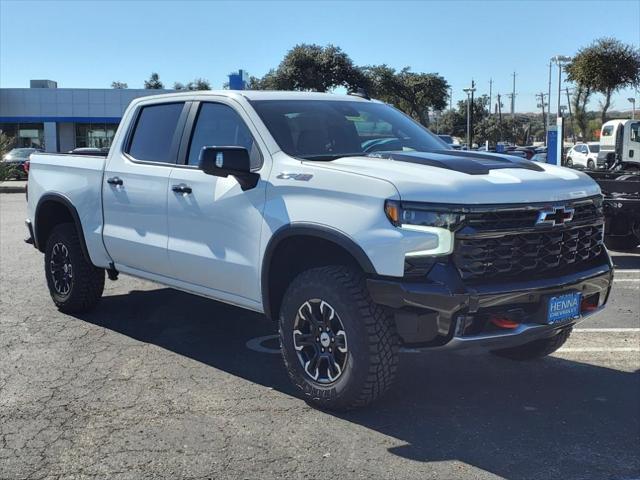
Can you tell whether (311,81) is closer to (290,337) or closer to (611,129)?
(611,129)

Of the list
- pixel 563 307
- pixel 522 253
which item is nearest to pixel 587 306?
pixel 563 307

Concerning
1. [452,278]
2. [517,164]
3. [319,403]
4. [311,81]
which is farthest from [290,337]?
[311,81]

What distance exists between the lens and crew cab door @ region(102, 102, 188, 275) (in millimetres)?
5457

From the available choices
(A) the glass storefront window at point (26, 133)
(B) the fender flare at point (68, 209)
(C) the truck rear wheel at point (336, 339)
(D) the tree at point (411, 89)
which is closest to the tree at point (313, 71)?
(D) the tree at point (411, 89)

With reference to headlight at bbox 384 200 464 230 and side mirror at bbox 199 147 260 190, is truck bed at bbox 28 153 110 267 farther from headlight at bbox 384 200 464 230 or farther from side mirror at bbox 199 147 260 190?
headlight at bbox 384 200 464 230

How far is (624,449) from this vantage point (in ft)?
12.8

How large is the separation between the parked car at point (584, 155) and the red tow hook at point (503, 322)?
3554cm

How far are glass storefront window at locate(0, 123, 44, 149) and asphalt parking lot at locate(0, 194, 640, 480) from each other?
47782mm

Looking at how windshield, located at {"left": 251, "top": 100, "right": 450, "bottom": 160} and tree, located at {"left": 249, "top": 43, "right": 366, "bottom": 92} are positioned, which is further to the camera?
tree, located at {"left": 249, "top": 43, "right": 366, "bottom": 92}

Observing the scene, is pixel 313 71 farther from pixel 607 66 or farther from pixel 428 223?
pixel 428 223

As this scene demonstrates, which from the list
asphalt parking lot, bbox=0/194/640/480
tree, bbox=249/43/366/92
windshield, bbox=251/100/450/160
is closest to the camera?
asphalt parking lot, bbox=0/194/640/480

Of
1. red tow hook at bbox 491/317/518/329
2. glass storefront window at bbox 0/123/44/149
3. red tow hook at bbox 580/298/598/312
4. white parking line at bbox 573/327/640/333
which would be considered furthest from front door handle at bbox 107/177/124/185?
glass storefront window at bbox 0/123/44/149

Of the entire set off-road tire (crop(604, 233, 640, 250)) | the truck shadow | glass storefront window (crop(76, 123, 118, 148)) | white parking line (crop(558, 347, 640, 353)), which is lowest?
the truck shadow

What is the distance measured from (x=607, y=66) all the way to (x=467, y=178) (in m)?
37.0
